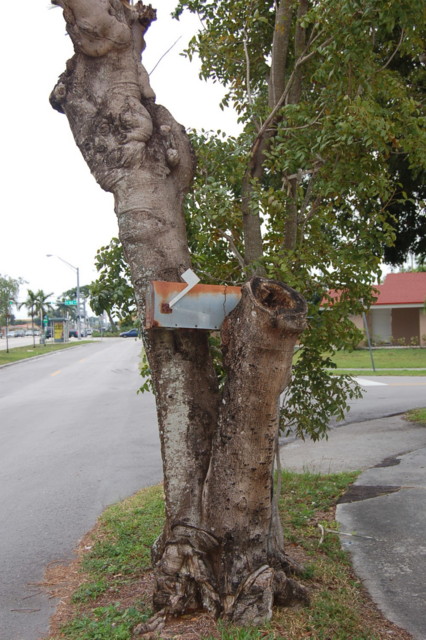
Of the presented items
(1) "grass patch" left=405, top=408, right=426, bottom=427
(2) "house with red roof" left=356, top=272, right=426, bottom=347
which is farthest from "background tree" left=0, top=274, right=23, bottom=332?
(1) "grass patch" left=405, top=408, right=426, bottom=427

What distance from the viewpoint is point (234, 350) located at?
3574mm

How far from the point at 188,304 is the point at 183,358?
1.24 feet

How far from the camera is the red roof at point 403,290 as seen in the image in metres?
31.6

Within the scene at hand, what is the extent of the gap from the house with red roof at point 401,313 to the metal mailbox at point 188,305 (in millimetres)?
29233

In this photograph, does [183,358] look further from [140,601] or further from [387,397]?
[387,397]

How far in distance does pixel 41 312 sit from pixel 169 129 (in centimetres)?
5902

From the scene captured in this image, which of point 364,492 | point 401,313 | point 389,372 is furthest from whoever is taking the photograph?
point 401,313

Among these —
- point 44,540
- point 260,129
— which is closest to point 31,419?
point 44,540

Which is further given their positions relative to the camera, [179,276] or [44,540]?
[44,540]

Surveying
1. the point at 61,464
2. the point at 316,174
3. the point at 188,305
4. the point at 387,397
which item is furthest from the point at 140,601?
the point at 387,397

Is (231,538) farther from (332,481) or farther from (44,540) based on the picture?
(332,481)

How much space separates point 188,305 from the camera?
3.64m

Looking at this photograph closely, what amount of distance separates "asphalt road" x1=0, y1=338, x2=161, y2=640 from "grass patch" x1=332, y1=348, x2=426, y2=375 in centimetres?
1046

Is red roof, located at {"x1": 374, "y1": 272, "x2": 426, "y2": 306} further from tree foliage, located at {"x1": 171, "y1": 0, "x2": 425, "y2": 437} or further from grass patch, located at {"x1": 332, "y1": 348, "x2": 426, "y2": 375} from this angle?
tree foliage, located at {"x1": 171, "y1": 0, "x2": 425, "y2": 437}
